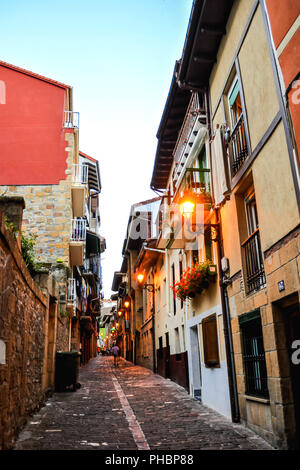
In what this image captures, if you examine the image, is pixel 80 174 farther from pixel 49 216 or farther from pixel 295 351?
pixel 295 351

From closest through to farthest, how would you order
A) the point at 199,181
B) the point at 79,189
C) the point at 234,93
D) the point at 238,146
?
the point at 238,146, the point at 234,93, the point at 199,181, the point at 79,189

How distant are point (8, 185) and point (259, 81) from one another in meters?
14.1

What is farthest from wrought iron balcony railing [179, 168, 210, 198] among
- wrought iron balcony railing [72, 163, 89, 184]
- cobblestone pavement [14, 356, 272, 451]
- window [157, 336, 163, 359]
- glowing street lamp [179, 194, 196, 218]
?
window [157, 336, 163, 359]

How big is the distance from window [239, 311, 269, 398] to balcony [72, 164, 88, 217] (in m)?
12.9

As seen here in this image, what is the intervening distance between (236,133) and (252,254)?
2534mm

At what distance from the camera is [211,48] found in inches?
373

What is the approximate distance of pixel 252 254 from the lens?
723 cm

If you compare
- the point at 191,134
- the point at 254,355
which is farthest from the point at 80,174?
the point at 254,355

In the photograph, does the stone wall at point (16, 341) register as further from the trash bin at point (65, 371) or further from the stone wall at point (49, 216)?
the stone wall at point (49, 216)

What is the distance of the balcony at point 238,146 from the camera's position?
25.1 feet

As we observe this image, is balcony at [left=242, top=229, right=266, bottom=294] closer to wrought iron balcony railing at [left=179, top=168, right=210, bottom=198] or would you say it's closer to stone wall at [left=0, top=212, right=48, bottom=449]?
wrought iron balcony railing at [left=179, top=168, right=210, bottom=198]

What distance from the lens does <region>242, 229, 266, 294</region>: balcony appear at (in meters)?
6.95

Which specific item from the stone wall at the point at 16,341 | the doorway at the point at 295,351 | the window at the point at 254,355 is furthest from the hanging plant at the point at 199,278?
the stone wall at the point at 16,341
